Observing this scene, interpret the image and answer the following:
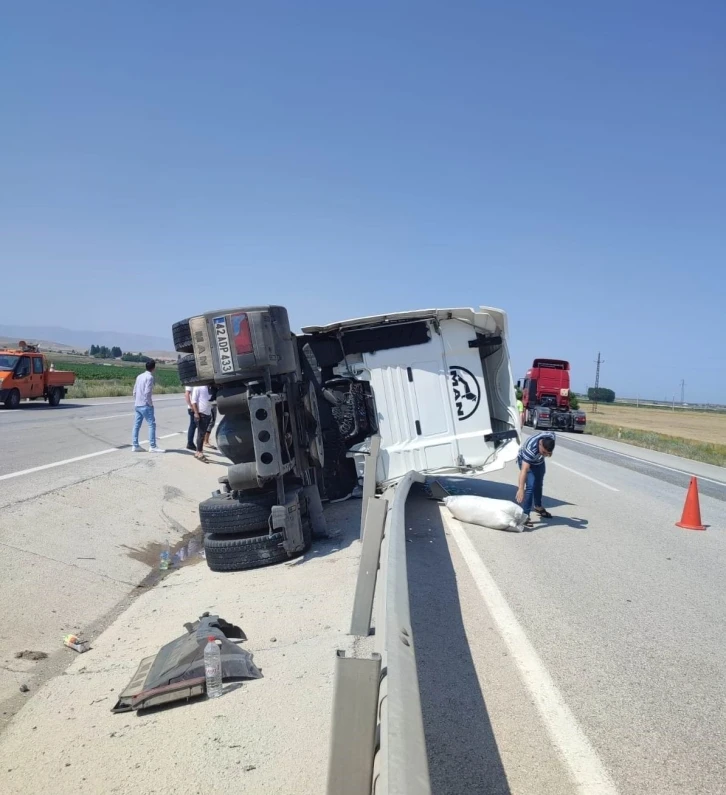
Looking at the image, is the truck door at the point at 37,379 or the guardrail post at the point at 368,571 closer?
the guardrail post at the point at 368,571

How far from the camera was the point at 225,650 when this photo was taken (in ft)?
14.9

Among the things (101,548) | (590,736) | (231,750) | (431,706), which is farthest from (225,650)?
(101,548)

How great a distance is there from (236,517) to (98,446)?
861 centimetres

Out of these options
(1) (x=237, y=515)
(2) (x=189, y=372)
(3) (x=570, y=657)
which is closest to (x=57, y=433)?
(2) (x=189, y=372)

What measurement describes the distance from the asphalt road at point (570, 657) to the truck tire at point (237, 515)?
5.47ft

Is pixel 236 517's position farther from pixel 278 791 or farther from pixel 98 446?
pixel 98 446

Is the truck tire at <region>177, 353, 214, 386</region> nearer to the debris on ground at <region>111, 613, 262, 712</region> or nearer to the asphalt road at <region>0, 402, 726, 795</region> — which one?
the asphalt road at <region>0, 402, 726, 795</region>

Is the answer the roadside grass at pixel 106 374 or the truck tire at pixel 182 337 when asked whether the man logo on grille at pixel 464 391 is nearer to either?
the truck tire at pixel 182 337

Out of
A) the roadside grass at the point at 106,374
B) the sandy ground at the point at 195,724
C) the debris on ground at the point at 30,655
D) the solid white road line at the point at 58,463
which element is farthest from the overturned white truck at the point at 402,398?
the roadside grass at the point at 106,374

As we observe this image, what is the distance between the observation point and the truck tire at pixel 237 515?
7293mm

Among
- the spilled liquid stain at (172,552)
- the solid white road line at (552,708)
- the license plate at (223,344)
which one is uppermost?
the license plate at (223,344)

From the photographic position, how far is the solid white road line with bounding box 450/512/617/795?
330 cm

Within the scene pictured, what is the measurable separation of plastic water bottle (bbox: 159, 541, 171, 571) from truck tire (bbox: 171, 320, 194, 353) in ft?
8.25

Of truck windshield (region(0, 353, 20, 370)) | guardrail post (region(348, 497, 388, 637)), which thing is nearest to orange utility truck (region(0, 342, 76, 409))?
truck windshield (region(0, 353, 20, 370))
